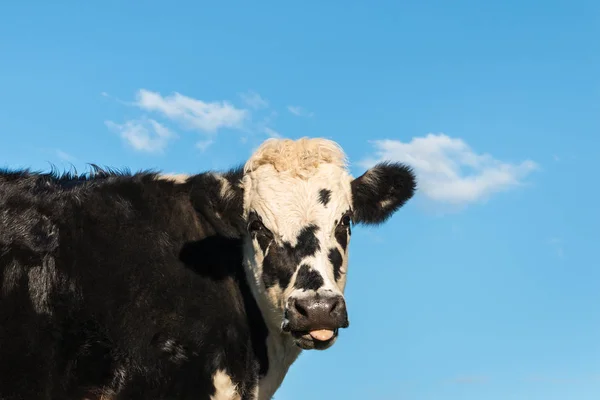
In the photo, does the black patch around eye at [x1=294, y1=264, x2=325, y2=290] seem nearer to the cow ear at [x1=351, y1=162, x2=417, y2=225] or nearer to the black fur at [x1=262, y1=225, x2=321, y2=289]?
the black fur at [x1=262, y1=225, x2=321, y2=289]

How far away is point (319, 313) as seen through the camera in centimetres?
905

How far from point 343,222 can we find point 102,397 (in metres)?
3.29

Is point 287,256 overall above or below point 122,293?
above

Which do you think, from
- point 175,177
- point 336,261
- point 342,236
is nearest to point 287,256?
point 336,261

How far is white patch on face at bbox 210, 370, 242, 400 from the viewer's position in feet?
32.1

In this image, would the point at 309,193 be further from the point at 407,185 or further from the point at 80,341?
the point at 80,341

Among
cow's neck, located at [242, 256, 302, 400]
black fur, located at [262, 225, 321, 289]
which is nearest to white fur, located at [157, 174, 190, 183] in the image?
cow's neck, located at [242, 256, 302, 400]

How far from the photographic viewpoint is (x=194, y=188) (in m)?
10.9

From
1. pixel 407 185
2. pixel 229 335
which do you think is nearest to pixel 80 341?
pixel 229 335

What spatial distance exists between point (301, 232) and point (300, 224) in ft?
0.35

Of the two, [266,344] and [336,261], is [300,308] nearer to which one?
[336,261]

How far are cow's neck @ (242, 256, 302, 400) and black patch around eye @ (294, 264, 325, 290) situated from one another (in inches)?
37.3

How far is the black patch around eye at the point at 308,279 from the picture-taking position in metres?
9.35

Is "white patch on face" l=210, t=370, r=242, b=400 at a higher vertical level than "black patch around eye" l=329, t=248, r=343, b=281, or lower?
lower
